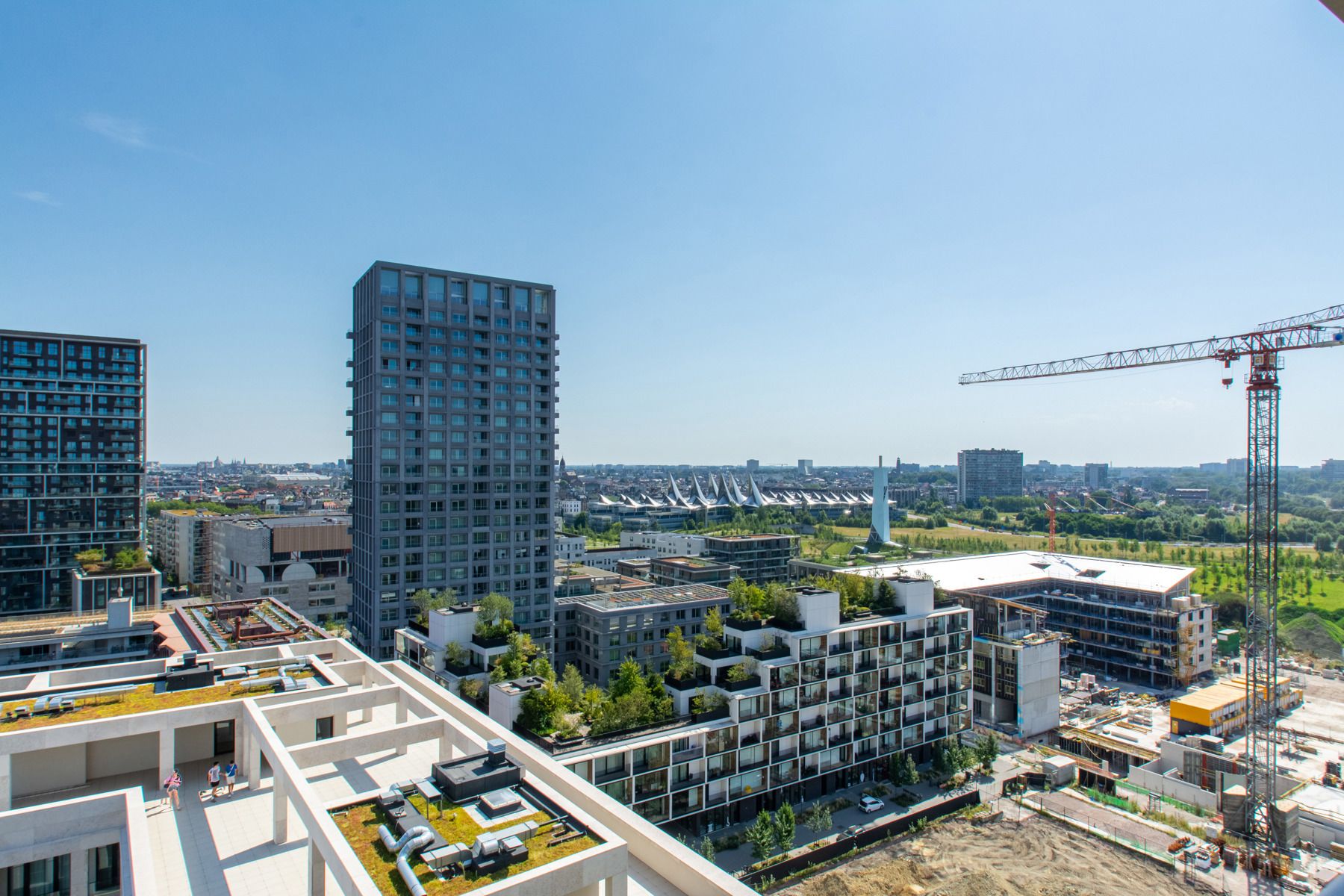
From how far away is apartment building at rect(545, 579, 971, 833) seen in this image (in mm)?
24141

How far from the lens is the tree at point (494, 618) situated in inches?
1102

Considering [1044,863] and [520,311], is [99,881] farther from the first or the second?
[520,311]

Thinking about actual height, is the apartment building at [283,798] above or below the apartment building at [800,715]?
above

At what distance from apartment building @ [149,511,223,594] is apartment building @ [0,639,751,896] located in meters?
60.3

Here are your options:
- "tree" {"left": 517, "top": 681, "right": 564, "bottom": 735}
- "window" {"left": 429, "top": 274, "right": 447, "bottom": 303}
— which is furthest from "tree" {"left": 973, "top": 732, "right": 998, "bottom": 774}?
"window" {"left": 429, "top": 274, "right": 447, "bottom": 303}

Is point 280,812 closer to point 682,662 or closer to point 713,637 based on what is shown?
point 682,662

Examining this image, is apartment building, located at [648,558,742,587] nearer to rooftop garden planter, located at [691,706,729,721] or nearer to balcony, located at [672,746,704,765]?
rooftop garden planter, located at [691,706,729,721]

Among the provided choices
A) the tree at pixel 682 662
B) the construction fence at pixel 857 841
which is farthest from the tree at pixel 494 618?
the construction fence at pixel 857 841

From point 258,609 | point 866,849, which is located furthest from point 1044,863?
point 258,609

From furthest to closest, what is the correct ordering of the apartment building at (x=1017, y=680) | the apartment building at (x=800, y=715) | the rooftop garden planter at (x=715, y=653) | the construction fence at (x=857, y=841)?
the apartment building at (x=1017, y=680), the rooftop garden planter at (x=715, y=653), the apartment building at (x=800, y=715), the construction fence at (x=857, y=841)

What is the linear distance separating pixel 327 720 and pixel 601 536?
10011cm

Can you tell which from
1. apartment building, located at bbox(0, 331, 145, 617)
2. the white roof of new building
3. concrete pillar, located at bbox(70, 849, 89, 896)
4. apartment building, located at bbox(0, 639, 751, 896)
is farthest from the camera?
the white roof of new building

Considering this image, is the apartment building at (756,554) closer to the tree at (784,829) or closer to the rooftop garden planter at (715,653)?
the rooftop garden planter at (715,653)

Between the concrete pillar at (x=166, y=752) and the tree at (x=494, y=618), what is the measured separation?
15.6 m
